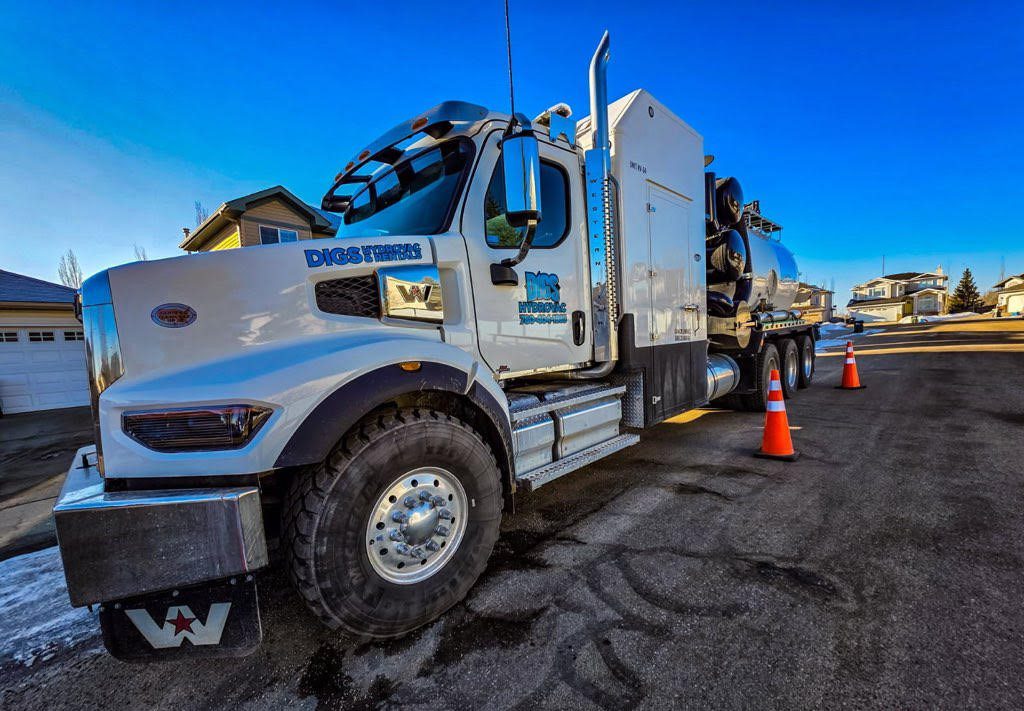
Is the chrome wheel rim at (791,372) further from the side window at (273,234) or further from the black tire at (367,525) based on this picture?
the side window at (273,234)

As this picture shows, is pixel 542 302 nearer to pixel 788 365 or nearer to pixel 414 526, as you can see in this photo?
pixel 414 526

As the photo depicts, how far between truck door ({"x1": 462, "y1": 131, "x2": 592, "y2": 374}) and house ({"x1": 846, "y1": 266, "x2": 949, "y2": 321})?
2635 inches

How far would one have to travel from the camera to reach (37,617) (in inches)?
98.1

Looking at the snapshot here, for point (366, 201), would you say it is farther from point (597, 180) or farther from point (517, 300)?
point (597, 180)

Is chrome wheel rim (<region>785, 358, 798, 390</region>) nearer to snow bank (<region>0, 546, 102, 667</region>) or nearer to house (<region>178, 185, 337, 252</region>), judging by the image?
snow bank (<region>0, 546, 102, 667</region>)

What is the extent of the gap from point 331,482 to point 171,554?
57 cm

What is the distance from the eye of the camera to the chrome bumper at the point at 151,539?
1.57 meters

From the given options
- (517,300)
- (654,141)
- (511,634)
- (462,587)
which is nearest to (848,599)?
(511,634)

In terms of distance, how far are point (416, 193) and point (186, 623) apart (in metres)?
2.50

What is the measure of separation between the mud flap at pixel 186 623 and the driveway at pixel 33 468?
2872 mm

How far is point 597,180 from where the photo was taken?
3562 mm

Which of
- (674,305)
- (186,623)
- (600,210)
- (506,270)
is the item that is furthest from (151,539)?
(674,305)

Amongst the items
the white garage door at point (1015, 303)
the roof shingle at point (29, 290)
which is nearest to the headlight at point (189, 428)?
the roof shingle at point (29, 290)

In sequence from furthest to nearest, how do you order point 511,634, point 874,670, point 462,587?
point 462,587 → point 511,634 → point 874,670
